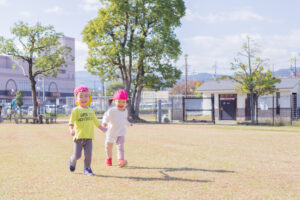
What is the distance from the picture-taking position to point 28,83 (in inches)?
3270

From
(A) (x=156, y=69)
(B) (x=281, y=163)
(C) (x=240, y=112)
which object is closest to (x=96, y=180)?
(B) (x=281, y=163)

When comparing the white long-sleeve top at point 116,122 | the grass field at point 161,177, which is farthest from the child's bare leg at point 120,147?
the grass field at point 161,177

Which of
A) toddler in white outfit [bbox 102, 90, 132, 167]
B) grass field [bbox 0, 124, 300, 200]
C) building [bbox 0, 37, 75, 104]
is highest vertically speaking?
building [bbox 0, 37, 75, 104]

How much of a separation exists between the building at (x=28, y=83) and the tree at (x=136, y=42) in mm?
39159

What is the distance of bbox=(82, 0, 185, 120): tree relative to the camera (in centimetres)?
2958

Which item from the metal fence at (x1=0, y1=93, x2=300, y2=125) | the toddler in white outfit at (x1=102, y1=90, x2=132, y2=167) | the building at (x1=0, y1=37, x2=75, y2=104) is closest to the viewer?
the toddler in white outfit at (x1=102, y1=90, x2=132, y2=167)

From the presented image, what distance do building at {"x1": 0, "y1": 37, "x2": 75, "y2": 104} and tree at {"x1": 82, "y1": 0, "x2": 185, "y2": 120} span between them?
128 feet

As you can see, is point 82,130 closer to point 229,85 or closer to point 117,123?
point 117,123

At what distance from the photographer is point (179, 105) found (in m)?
33.7

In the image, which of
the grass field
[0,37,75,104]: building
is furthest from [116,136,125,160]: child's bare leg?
[0,37,75,104]: building

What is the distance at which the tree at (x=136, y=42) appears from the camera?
29578mm

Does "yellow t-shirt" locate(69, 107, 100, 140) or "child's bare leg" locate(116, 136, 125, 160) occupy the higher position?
"yellow t-shirt" locate(69, 107, 100, 140)

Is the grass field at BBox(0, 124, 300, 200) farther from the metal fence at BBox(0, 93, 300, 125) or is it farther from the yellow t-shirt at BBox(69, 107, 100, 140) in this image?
the metal fence at BBox(0, 93, 300, 125)

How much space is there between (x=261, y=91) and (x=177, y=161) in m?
22.7
